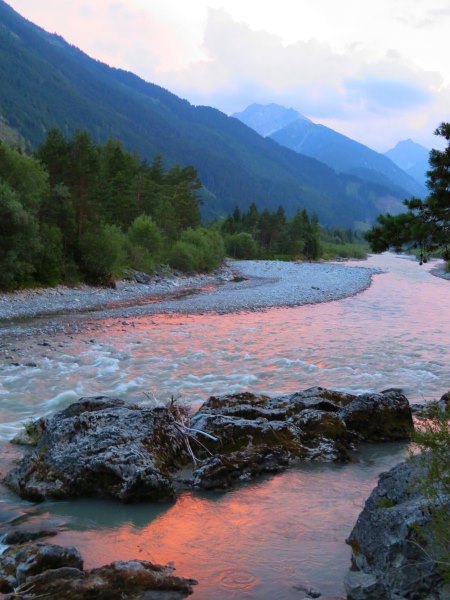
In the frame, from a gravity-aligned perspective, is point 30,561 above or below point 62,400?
above

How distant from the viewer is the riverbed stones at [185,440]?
7.84m

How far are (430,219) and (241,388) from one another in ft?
25.3

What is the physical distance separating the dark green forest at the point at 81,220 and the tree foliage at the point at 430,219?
27108 mm

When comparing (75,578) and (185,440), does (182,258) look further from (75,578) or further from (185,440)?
(75,578)

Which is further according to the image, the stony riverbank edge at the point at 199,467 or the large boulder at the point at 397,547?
the stony riverbank edge at the point at 199,467

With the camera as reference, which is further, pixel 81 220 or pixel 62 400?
pixel 81 220

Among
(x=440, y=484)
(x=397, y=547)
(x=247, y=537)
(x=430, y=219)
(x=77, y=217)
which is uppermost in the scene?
(x=77, y=217)

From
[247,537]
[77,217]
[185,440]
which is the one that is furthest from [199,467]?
[77,217]

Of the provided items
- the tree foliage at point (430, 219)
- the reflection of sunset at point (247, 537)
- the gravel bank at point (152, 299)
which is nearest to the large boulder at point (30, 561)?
the reflection of sunset at point (247, 537)

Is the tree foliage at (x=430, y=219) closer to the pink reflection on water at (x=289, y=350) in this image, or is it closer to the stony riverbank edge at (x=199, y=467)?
the stony riverbank edge at (x=199, y=467)

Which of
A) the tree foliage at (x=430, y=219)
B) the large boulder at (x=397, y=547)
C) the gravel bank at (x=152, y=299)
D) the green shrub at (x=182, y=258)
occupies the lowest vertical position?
the gravel bank at (x=152, y=299)

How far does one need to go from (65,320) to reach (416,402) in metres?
18.1

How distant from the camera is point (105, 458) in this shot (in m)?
7.96

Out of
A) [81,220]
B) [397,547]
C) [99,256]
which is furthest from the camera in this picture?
[81,220]
